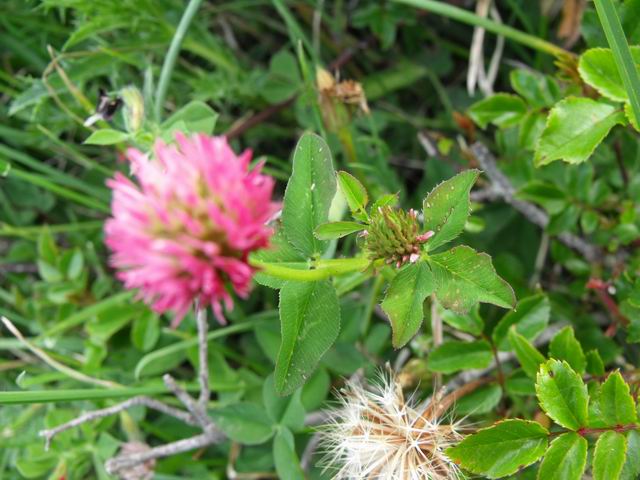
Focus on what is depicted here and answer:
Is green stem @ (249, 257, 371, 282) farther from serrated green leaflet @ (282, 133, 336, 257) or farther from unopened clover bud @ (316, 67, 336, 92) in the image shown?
unopened clover bud @ (316, 67, 336, 92)

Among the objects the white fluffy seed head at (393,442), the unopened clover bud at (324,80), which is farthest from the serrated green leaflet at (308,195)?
the unopened clover bud at (324,80)

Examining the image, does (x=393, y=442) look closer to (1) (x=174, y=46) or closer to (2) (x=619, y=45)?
(2) (x=619, y=45)

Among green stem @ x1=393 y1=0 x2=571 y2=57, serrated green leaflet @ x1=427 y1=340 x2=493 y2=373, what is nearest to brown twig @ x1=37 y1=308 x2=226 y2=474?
serrated green leaflet @ x1=427 y1=340 x2=493 y2=373

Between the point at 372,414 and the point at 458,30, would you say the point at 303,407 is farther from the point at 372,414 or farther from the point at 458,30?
the point at 458,30

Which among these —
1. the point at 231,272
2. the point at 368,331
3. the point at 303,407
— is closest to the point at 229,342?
the point at 368,331

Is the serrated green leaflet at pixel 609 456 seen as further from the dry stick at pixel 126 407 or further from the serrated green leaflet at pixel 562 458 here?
the dry stick at pixel 126 407

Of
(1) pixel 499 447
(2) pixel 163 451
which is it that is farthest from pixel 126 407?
(1) pixel 499 447
